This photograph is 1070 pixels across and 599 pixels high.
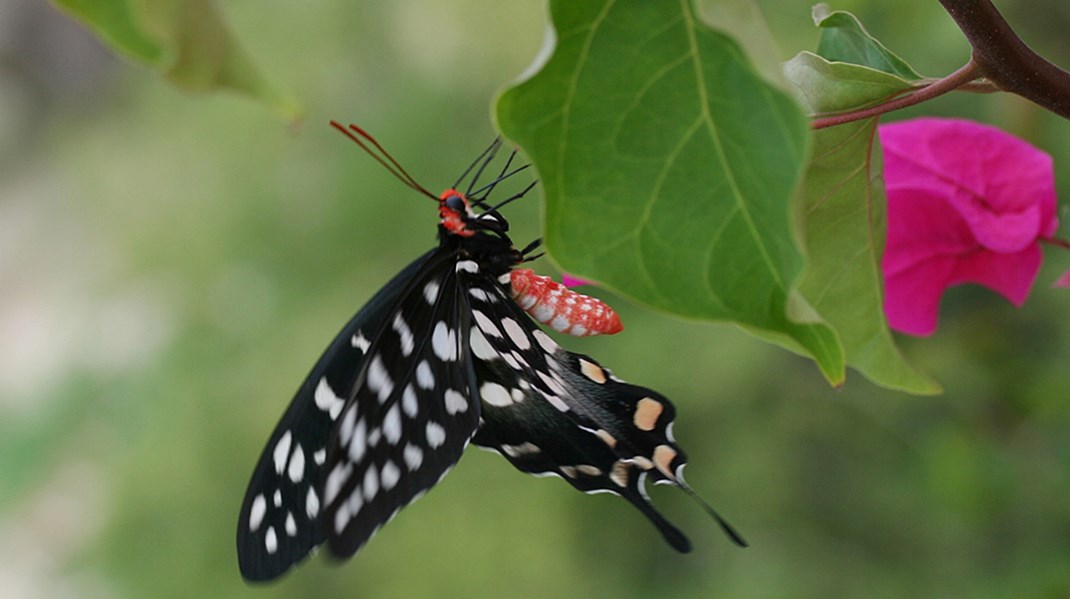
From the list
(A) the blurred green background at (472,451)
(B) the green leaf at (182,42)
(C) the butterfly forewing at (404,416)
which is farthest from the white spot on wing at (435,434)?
(A) the blurred green background at (472,451)

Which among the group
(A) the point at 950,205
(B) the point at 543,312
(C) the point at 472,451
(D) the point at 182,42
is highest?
(D) the point at 182,42

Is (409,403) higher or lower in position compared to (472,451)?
higher

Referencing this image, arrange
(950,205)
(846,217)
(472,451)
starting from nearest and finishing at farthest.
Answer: (846,217), (950,205), (472,451)

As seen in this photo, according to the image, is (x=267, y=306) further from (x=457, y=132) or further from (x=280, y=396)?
(x=457, y=132)

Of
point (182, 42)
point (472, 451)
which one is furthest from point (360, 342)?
point (472, 451)

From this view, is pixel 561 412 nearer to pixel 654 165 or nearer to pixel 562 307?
pixel 562 307

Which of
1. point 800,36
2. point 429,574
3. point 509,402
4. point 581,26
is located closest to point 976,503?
point 800,36

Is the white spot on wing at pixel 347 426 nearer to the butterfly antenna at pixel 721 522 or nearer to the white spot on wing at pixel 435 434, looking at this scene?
the white spot on wing at pixel 435 434
